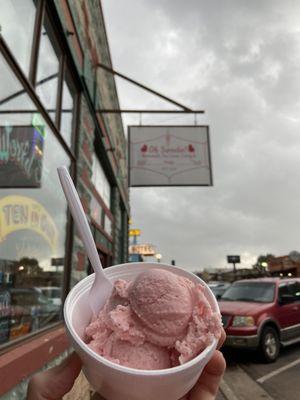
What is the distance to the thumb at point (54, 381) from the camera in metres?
1.35

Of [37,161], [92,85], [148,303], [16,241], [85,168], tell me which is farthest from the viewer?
[92,85]

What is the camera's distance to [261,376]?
714cm

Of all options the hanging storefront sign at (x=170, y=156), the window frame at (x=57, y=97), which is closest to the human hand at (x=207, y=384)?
the window frame at (x=57, y=97)

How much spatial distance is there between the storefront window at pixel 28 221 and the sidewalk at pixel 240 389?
3.16 m

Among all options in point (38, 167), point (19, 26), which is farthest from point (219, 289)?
point (19, 26)

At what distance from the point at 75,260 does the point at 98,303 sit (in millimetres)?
4119

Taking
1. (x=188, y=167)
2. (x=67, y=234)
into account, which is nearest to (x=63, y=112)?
(x=67, y=234)

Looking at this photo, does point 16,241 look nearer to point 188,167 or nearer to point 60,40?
point 60,40

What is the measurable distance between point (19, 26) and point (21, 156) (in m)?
1.46

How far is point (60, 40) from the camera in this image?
5309 millimetres

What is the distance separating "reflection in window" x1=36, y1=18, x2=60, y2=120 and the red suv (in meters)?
6.18

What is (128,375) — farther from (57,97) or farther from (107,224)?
(107,224)

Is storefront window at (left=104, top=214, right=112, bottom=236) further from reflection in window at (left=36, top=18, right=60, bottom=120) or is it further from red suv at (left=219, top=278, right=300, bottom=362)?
reflection in window at (left=36, top=18, right=60, bottom=120)

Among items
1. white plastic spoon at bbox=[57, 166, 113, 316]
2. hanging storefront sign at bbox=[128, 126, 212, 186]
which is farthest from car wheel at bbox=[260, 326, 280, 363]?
white plastic spoon at bbox=[57, 166, 113, 316]
